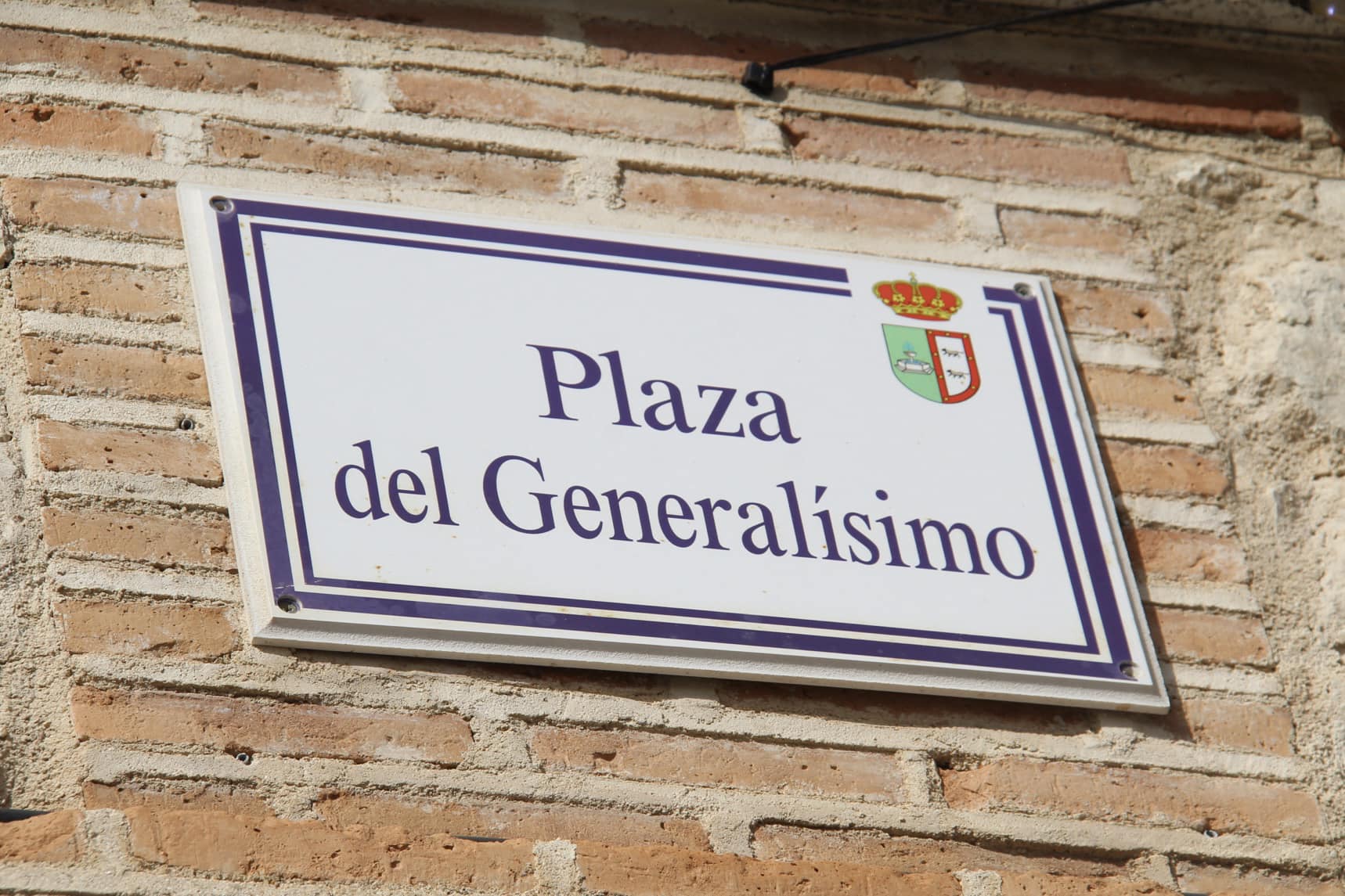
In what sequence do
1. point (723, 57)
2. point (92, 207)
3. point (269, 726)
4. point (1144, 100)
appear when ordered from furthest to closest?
point (1144, 100), point (723, 57), point (92, 207), point (269, 726)

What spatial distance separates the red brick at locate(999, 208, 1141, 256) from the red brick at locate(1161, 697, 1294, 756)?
54cm

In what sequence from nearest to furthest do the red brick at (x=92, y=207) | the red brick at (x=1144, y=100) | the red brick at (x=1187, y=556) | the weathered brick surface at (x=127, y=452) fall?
1. the weathered brick surface at (x=127, y=452)
2. the red brick at (x=92, y=207)
3. the red brick at (x=1187, y=556)
4. the red brick at (x=1144, y=100)

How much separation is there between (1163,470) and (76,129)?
1.15m

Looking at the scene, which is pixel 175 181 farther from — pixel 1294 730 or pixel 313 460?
pixel 1294 730

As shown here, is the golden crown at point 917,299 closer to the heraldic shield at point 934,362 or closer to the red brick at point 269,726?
the heraldic shield at point 934,362

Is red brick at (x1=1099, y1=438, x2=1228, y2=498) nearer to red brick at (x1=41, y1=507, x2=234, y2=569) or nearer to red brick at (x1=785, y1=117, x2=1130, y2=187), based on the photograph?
red brick at (x1=785, y1=117, x2=1130, y2=187)

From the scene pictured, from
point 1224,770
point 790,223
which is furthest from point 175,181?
point 1224,770

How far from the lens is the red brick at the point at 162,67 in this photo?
5.94ft

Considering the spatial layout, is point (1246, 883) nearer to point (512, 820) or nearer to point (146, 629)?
point (512, 820)

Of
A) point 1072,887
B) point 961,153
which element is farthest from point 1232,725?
point 961,153

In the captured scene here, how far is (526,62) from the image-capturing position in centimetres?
195

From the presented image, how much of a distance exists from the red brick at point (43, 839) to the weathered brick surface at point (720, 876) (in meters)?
0.40

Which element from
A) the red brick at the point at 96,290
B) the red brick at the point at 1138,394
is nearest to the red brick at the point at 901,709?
the red brick at the point at 1138,394

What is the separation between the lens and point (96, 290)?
5.51 ft
